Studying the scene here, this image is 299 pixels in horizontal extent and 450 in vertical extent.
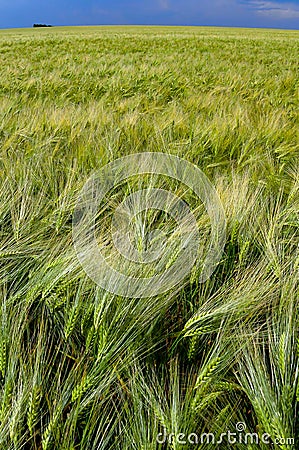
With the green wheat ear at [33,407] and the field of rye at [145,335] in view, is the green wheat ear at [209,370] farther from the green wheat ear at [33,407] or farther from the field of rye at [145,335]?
the green wheat ear at [33,407]

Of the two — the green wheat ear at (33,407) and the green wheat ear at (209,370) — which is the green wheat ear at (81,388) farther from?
the green wheat ear at (209,370)

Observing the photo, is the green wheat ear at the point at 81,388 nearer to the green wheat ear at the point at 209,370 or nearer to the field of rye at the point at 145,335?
the field of rye at the point at 145,335

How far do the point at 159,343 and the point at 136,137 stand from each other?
3.88ft

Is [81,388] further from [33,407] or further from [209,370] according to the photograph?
[209,370]

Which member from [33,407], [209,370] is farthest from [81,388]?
[209,370]

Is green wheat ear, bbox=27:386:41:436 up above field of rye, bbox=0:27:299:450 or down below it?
below

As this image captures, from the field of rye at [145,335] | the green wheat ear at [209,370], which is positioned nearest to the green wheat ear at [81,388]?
the field of rye at [145,335]

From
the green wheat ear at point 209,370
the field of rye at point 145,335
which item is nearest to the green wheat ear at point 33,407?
the field of rye at point 145,335

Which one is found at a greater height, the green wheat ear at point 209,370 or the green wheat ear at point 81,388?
the green wheat ear at point 209,370

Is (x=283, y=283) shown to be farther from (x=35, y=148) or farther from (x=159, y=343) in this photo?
(x=35, y=148)

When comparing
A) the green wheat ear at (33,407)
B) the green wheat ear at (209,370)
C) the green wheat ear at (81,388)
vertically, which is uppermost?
the green wheat ear at (209,370)

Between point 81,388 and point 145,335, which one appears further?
point 145,335

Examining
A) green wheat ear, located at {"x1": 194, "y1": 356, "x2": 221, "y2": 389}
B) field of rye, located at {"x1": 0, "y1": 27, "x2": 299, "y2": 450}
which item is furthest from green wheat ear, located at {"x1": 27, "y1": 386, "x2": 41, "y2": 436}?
green wheat ear, located at {"x1": 194, "y1": 356, "x2": 221, "y2": 389}

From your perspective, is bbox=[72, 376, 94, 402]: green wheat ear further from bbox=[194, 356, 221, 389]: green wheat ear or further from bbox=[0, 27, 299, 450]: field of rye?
bbox=[194, 356, 221, 389]: green wheat ear
